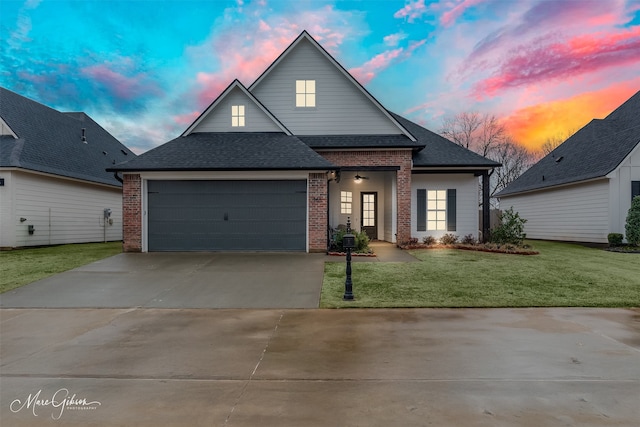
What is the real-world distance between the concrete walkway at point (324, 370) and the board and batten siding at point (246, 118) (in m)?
10.1

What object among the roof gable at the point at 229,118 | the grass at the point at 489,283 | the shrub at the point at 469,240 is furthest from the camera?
the shrub at the point at 469,240

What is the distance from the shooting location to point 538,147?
4181 cm

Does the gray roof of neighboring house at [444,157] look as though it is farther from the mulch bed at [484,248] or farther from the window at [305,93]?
the window at [305,93]

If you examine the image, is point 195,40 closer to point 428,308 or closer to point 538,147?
point 428,308

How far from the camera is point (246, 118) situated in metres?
14.5

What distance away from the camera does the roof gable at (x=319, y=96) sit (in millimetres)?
15062

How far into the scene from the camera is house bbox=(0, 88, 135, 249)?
48.6 ft

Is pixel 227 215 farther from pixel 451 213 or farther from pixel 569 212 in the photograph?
pixel 569 212

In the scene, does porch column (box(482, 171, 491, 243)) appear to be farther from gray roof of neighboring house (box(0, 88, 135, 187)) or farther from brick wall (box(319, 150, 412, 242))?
gray roof of neighboring house (box(0, 88, 135, 187))

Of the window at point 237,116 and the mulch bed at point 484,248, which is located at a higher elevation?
the window at point 237,116

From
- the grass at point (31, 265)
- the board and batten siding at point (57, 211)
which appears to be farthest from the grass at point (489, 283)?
the board and batten siding at point (57, 211)

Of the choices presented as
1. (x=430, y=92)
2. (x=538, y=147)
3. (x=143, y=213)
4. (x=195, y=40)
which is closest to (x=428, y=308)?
(x=143, y=213)

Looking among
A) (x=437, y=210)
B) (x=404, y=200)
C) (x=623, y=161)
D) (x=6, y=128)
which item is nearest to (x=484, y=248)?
(x=437, y=210)

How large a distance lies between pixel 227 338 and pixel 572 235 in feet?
63.3
